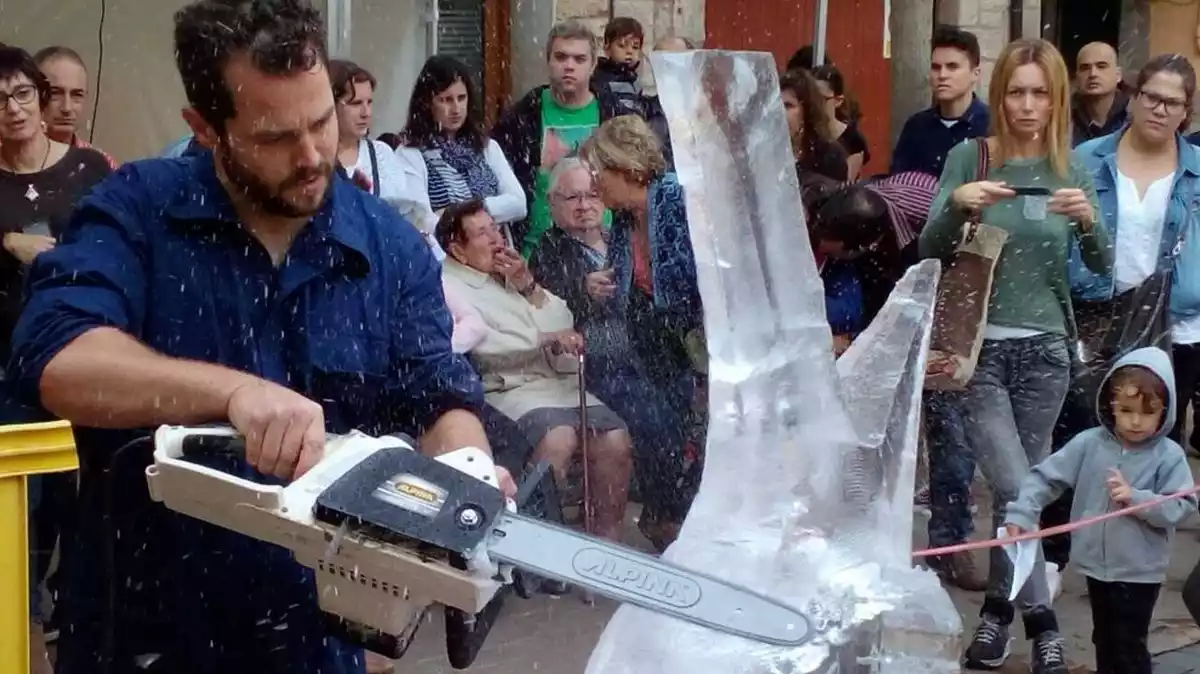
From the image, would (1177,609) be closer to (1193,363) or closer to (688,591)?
(1193,363)

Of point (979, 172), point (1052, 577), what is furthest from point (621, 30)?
point (1052, 577)

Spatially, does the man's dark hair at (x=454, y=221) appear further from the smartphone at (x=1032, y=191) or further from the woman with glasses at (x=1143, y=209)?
the woman with glasses at (x=1143, y=209)

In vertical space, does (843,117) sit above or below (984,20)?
below

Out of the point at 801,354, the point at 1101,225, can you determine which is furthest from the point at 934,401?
the point at 801,354

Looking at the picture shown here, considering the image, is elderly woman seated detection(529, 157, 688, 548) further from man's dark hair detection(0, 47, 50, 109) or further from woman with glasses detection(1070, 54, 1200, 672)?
man's dark hair detection(0, 47, 50, 109)

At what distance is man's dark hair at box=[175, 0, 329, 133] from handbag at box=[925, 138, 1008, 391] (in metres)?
3.15

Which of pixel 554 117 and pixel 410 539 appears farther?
pixel 554 117

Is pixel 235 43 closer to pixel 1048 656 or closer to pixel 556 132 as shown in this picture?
pixel 1048 656

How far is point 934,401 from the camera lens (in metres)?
5.30

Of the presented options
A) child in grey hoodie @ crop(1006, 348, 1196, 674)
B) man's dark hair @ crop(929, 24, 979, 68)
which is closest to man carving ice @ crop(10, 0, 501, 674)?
child in grey hoodie @ crop(1006, 348, 1196, 674)

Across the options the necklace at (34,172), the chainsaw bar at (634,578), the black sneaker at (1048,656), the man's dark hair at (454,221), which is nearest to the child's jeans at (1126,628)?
the black sneaker at (1048,656)

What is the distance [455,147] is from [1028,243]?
7.70ft

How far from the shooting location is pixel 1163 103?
17.9 ft

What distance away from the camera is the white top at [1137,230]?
544cm
